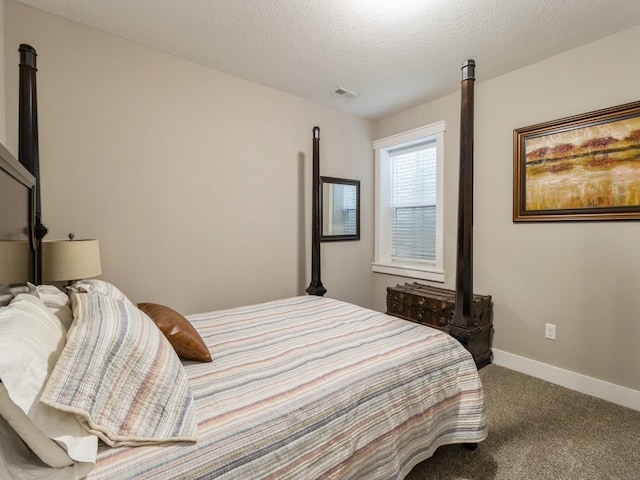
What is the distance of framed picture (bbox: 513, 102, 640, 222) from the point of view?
217cm

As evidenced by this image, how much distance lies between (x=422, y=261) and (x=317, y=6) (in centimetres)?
273

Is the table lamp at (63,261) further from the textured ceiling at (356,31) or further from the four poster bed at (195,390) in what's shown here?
the textured ceiling at (356,31)

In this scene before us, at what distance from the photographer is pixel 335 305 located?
2.38m

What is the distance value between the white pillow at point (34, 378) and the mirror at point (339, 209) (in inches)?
110

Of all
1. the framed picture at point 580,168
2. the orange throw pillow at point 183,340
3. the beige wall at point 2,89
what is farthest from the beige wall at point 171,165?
the framed picture at point 580,168

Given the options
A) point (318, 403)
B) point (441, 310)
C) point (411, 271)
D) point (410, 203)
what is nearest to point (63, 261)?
point (318, 403)

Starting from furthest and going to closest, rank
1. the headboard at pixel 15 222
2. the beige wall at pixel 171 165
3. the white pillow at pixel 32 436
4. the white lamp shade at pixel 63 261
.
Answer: the beige wall at pixel 171 165
the white lamp shade at pixel 63 261
the headboard at pixel 15 222
the white pillow at pixel 32 436

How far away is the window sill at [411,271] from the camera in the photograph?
3.39 meters

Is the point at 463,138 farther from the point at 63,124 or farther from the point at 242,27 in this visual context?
the point at 63,124

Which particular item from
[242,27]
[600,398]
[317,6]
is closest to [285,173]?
[242,27]

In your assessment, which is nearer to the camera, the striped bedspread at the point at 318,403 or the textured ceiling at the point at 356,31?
the striped bedspread at the point at 318,403

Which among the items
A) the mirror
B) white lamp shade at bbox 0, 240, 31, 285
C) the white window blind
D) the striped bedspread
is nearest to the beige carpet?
the striped bedspread

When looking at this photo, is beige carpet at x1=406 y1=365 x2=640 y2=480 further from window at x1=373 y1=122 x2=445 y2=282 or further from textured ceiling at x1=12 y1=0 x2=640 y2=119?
textured ceiling at x1=12 y1=0 x2=640 y2=119

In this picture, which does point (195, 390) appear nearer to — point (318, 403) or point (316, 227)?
point (318, 403)
